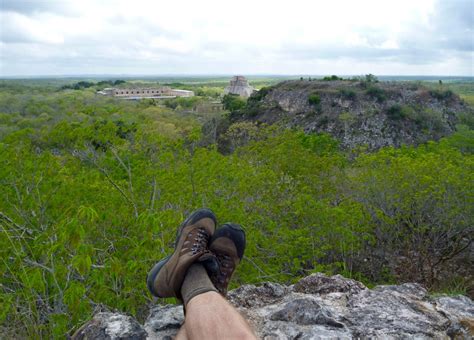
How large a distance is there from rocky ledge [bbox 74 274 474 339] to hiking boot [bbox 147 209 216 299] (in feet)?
0.69

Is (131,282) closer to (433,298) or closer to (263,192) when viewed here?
(433,298)

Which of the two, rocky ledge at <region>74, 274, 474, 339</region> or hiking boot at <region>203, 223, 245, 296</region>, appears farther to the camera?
hiking boot at <region>203, 223, 245, 296</region>

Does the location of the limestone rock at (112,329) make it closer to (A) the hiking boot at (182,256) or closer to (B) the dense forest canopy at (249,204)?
(A) the hiking boot at (182,256)

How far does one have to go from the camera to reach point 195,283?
2.30 meters

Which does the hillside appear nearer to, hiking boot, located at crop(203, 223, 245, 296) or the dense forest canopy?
the dense forest canopy

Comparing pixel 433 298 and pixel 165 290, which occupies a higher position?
pixel 165 290

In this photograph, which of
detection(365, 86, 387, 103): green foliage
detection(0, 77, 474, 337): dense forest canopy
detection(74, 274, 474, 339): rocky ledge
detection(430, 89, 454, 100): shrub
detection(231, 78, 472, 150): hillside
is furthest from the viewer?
detection(430, 89, 454, 100): shrub

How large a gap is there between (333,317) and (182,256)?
0.97 meters

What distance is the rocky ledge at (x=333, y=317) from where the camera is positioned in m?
2.30

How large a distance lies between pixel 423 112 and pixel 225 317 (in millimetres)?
32208

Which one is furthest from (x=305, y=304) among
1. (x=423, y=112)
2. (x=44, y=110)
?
(x=423, y=112)

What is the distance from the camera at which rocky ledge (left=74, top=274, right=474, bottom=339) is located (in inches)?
90.6

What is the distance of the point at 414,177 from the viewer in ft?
22.4

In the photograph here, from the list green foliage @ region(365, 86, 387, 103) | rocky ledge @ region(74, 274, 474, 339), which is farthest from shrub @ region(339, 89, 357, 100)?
rocky ledge @ region(74, 274, 474, 339)
